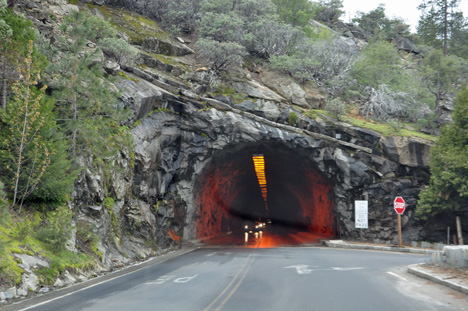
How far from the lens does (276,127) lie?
31.4 metres

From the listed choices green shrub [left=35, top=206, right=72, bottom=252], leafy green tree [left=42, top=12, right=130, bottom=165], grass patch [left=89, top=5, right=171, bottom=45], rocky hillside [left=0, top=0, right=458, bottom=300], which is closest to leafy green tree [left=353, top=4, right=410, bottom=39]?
rocky hillside [left=0, top=0, right=458, bottom=300]

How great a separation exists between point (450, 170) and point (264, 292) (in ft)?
75.5

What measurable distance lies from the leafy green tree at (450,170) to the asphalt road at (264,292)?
15.7m

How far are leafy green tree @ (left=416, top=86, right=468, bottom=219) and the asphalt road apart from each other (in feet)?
51.4

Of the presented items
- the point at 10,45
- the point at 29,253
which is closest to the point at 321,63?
the point at 10,45

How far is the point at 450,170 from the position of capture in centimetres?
2684

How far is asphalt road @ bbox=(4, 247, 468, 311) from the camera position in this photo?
8.13 metres

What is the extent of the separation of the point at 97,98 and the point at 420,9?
62.3 metres

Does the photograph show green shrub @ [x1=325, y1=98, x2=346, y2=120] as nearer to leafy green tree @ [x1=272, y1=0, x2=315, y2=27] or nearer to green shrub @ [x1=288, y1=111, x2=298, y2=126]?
green shrub @ [x1=288, y1=111, x2=298, y2=126]

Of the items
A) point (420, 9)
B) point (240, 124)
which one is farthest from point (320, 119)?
point (420, 9)

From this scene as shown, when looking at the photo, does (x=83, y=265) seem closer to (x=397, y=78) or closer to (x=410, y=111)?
(x=410, y=111)

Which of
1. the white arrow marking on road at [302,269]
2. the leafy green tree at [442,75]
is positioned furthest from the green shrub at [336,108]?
the white arrow marking on road at [302,269]

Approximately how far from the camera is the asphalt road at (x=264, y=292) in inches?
320

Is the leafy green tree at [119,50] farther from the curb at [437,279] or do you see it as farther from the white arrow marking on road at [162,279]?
the curb at [437,279]
